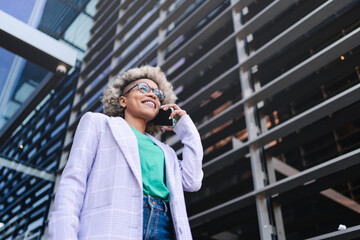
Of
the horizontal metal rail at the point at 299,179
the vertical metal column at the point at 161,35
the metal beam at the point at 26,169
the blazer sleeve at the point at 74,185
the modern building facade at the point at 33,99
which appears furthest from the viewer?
the vertical metal column at the point at 161,35

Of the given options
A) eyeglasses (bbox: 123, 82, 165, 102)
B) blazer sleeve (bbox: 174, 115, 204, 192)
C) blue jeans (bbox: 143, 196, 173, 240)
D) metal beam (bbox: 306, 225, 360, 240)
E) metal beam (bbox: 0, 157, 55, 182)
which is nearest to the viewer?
blue jeans (bbox: 143, 196, 173, 240)

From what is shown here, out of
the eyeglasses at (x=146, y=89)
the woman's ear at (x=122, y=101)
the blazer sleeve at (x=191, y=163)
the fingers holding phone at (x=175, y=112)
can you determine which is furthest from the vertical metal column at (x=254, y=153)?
the woman's ear at (x=122, y=101)

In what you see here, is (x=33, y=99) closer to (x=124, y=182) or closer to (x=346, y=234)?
(x=124, y=182)

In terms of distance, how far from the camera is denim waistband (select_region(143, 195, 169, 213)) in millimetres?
1771

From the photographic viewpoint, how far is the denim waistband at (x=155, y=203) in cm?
177

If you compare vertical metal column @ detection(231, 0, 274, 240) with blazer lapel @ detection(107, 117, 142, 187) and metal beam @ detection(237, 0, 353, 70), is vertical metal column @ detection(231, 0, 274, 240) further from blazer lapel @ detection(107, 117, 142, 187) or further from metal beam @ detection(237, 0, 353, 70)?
blazer lapel @ detection(107, 117, 142, 187)

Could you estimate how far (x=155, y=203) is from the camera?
180cm

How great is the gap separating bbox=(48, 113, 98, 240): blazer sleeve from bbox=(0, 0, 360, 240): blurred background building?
5.67 ft

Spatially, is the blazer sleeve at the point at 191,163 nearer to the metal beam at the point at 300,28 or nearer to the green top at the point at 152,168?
the green top at the point at 152,168

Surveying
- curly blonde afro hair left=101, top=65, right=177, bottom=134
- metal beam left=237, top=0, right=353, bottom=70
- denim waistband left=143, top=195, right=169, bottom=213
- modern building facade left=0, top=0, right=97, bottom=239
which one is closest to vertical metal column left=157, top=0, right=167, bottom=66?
modern building facade left=0, top=0, right=97, bottom=239

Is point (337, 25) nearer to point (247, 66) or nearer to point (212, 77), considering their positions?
point (247, 66)

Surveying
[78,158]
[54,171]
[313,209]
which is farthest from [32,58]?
[313,209]

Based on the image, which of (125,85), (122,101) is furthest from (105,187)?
(125,85)

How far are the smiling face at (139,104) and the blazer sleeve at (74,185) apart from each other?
1.22ft
